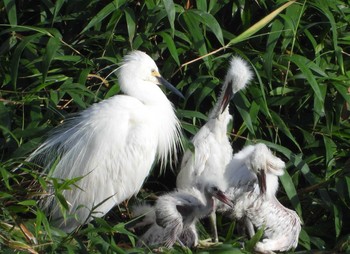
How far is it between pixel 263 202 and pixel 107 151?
0.71 m

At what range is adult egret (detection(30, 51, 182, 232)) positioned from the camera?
4352 millimetres

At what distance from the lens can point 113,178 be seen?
4.39 metres

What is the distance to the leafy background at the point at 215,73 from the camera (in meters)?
4.69

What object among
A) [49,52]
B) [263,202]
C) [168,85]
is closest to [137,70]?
[168,85]

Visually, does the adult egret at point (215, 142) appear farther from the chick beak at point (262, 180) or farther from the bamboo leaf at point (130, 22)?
the bamboo leaf at point (130, 22)

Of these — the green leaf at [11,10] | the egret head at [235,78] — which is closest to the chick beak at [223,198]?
the egret head at [235,78]

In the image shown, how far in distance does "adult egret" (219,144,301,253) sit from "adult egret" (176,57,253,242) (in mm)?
161

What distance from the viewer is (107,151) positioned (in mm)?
4367

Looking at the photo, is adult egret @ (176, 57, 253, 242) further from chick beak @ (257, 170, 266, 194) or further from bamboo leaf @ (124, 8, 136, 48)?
bamboo leaf @ (124, 8, 136, 48)

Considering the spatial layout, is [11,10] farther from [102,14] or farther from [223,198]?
[223,198]

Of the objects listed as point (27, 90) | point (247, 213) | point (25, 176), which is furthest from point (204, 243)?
point (27, 90)

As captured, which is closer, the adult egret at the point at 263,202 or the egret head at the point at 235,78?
the adult egret at the point at 263,202

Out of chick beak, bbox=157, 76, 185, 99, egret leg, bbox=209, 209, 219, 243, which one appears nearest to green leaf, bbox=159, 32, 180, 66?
chick beak, bbox=157, 76, 185, 99

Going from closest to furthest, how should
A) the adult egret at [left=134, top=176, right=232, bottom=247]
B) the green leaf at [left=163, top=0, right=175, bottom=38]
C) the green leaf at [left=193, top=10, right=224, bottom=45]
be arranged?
the adult egret at [left=134, top=176, right=232, bottom=247] → the green leaf at [left=163, top=0, right=175, bottom=38] → the green leaf at [left=193, top=10, right=224, bottom=45]
